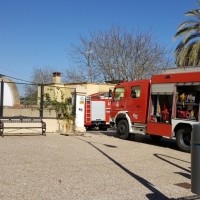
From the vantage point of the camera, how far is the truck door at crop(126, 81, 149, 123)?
45.8 feet

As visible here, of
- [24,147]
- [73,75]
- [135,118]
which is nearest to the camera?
[24,147]

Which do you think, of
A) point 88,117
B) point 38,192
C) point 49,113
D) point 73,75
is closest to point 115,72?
point 73,75

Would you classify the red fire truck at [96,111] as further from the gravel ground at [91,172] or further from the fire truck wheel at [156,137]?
the gravel ground at [91,172]

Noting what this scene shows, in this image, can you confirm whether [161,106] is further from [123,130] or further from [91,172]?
[91,172]

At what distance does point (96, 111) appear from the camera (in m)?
20.6

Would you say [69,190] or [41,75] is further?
[41,75]

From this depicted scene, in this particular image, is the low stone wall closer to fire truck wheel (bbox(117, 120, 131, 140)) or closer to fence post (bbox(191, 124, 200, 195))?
fire truck wheel (bbox(117, 120, 131, 140))

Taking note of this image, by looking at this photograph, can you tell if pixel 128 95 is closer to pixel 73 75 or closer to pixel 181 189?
pixel 181 189

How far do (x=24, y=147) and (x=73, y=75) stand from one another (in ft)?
83.4

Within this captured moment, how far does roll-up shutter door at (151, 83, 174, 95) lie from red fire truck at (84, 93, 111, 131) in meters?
7.07

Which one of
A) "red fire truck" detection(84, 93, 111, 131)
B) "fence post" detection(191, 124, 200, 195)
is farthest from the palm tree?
"fence post" detection(191, 124, 200, 195)

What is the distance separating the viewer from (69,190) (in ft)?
20.4

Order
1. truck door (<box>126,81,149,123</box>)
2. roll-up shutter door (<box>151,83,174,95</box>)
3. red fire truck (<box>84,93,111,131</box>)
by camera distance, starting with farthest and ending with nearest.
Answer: red fire truck (<box>84,93,111,131</box>), truck door (<box>126,81,149,123</box>), roll-up shutter door (<box>151,83,174,95</box>)

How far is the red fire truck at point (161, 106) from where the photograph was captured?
39.2 ft
